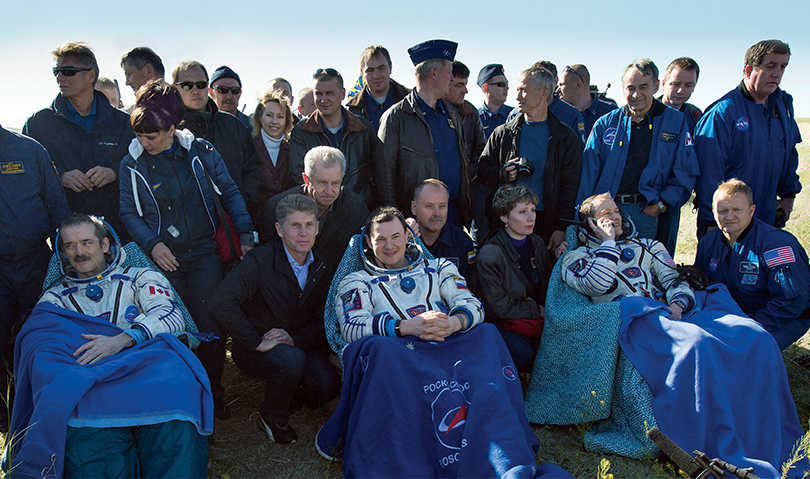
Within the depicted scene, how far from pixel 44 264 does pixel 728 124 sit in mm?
5707

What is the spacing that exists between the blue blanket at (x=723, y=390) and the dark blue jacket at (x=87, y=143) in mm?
4076

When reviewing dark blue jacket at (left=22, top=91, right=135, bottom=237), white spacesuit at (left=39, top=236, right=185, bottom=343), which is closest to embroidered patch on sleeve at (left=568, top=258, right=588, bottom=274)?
white spacesuit at (left=39, top=236, right=185, bottom=343)

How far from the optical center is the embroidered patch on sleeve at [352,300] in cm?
349

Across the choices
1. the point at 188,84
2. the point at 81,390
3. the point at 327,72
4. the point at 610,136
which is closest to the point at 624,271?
the point at 610,136

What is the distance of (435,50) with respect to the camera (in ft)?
16.2

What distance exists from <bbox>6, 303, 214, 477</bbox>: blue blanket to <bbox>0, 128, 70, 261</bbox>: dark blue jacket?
83cm

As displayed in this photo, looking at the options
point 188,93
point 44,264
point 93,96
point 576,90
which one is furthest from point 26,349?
point 576,90

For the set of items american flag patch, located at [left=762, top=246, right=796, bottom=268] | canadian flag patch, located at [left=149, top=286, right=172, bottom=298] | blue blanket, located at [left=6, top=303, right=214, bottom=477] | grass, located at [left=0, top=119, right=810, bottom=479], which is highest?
american flag patch, located at [left=762, top=246, right=796, bottom=268]

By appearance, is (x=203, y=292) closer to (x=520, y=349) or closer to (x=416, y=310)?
(x=416, y=310)

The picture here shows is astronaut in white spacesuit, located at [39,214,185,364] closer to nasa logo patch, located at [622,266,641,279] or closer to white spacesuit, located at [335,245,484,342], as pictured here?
white spacesuit, located at [335,245,484,342]

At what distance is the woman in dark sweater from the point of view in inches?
156

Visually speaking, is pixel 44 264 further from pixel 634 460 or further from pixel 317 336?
pixel 634 460

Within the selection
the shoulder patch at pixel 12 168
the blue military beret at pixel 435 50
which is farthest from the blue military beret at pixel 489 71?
the shoulder patch at pixel 12 168

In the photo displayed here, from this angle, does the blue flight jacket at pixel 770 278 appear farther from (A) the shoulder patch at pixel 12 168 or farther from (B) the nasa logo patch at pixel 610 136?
(A) the shoulder patch at pixel 12 168
